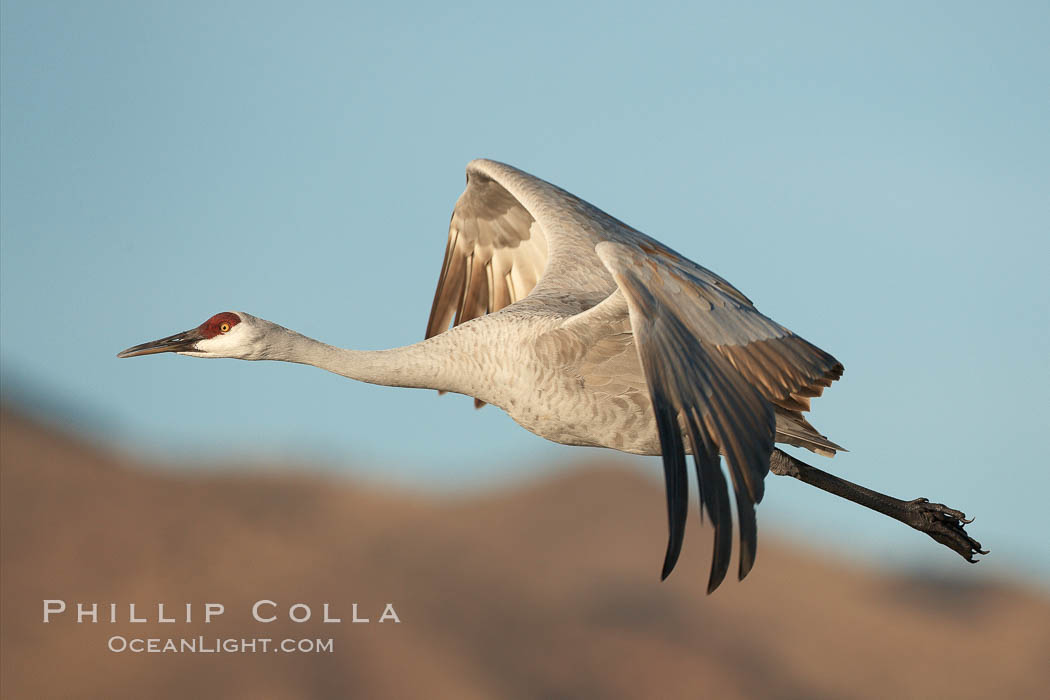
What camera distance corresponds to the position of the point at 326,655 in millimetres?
27641

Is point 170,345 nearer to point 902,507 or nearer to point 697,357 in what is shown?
point 697,357

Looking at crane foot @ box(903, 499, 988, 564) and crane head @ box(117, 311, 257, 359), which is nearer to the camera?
crane head @ box(117, 311, 257, 359)

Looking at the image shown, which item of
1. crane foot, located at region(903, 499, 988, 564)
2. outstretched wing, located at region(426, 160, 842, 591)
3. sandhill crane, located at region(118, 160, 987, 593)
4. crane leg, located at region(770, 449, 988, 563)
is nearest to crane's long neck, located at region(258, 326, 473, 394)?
sandhill crane, located at region(118, 160, 987, 593)

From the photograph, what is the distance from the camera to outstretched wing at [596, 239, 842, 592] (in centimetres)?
604

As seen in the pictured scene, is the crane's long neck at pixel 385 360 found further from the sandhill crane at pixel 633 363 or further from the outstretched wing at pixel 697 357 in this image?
the outstretched wing at pixel 697 357

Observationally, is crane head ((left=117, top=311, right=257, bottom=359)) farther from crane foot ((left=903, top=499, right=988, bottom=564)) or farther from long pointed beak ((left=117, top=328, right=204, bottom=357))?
crane foot ((left=903, top=499, right=988, bottom=564))

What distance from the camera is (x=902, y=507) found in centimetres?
930

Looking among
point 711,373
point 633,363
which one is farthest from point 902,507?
point 711,373

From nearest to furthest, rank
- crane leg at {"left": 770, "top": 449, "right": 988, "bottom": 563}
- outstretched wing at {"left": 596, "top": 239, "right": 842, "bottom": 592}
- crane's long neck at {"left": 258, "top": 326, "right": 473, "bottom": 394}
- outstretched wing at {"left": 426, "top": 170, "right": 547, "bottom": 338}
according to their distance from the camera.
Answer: outstretched wing at {"left": 596, "top": 239, "right": 842, "bottom": 592}
crane's long neck at {"left": 258, "top": 326, "right": 473, "bottom": 394}
crane leg at {"left": 770, "top": 449, "right": 988, "bottom": 563}
outstretched wing at {"left": 426, "top": 170, "right": 547, "bottom": 338}

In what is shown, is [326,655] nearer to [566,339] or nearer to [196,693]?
[196,693]

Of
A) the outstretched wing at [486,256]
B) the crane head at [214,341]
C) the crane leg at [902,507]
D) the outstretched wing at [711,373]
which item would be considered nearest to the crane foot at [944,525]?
the crane leg at [902,507]

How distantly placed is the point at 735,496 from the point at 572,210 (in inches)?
159

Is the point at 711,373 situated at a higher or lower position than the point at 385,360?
lower

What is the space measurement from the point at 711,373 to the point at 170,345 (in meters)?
3.81
